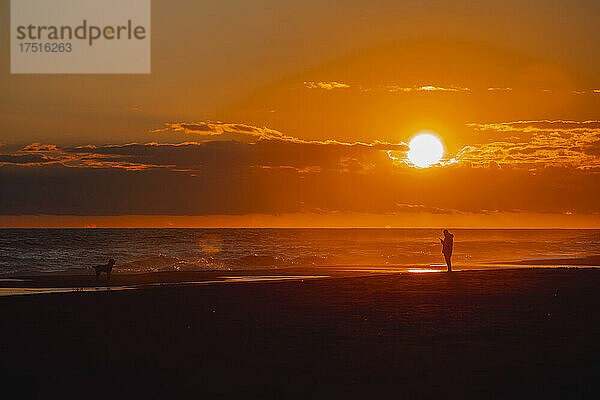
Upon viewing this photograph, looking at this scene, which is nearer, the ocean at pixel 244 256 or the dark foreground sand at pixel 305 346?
the dark foreground sand at pixel 305 346

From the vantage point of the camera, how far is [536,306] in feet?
63.8

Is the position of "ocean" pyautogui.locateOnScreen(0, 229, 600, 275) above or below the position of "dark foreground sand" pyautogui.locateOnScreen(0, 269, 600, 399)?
below

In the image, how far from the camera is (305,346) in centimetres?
1310

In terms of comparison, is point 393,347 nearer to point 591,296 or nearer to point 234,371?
point 234,371

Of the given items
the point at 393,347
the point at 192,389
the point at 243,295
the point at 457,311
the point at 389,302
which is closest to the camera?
the point at 192,389

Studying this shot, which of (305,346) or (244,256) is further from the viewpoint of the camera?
(244,256)

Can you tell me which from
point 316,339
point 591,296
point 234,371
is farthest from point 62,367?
point 591,296

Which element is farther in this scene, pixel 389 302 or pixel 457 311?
pixel 389 302

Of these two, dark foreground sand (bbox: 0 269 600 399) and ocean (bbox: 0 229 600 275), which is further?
ocean (bbox: 0 229 600 275)

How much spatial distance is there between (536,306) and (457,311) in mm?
2658

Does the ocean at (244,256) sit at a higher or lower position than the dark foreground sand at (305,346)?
lower

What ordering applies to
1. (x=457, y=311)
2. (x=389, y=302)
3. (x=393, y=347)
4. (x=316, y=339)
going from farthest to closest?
(x=389, y=302) < (x=457, y=311) < (x=316, y=339) < (x=393, y=347)

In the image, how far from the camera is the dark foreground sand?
31.7 feet

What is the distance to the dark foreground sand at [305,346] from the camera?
9664mm
